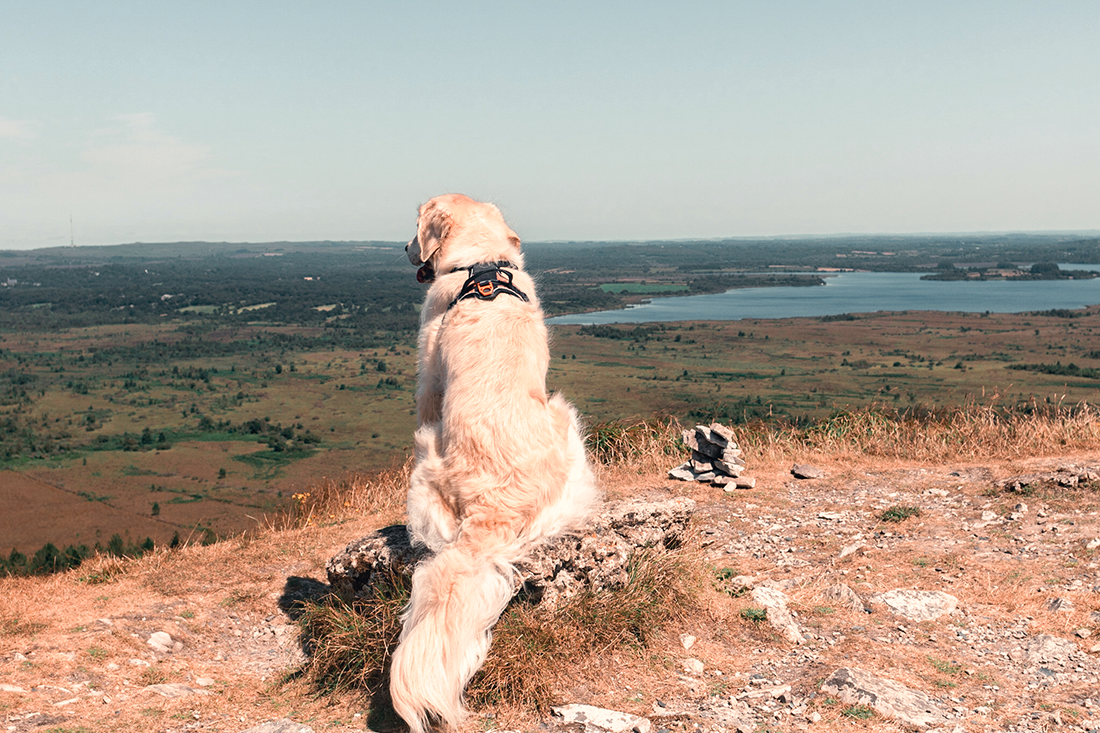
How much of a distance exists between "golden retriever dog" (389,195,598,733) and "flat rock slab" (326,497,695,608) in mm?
155

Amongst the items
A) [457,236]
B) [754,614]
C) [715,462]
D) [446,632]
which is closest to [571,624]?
[446,632]

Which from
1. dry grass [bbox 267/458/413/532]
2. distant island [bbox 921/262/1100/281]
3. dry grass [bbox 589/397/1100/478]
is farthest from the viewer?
distant island [bbox 921/262/1100/281]

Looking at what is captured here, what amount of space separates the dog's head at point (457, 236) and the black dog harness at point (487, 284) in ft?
0.55

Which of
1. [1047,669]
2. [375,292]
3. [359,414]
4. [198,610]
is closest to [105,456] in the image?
[359,414]

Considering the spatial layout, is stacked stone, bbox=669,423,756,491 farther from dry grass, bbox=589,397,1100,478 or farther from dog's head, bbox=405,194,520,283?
dog's head, bbox=405,194,520,283

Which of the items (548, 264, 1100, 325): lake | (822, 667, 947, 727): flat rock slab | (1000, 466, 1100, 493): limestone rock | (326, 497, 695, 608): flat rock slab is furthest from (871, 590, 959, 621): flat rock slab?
(548, 264, 1100, 325): lake

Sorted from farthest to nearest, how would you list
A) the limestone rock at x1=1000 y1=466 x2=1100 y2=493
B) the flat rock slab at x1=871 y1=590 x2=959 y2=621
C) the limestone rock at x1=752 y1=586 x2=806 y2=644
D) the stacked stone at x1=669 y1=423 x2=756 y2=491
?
the stacked stone at x1=669 y1=423 x2=756 y2=491
the limestone rock at x1=1000 y1=466 x2=1100 y2=493
the flat rock slab at x1=871 y1=590 x2=959 y2=621
the limestone rock at x1=752 y1=586 x2=806 y2=644

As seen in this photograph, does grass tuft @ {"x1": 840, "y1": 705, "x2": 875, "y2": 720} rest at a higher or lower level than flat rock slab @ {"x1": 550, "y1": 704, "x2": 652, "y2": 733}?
higher

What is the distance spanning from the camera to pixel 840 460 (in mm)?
9172

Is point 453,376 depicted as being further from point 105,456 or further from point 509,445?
point 105,456

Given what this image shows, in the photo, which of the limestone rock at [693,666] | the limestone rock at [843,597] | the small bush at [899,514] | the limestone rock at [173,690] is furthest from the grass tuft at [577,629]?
the small bush at [899,514]

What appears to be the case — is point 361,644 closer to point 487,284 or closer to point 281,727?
point 281,727

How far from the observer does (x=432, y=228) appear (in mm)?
5152

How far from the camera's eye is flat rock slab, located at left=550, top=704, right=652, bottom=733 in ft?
11.0
